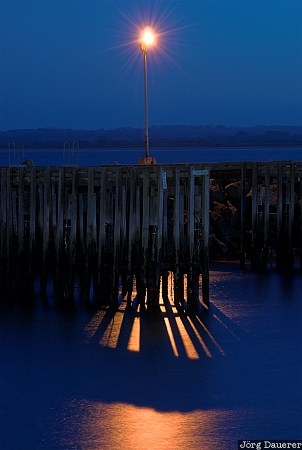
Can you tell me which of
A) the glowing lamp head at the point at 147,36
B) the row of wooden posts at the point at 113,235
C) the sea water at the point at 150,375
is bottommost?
the sea water at the point at 150,375

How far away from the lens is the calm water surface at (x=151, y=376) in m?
12.0

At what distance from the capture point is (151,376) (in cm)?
1449

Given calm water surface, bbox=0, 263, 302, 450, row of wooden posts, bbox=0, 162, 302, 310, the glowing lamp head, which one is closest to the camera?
calm water surface, bbox=0, 263, 302, 450

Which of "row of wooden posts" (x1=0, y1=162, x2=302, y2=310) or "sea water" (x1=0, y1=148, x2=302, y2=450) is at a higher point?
"row of wooden posts" (x1=0, y1=162, x2=302, y2=310)

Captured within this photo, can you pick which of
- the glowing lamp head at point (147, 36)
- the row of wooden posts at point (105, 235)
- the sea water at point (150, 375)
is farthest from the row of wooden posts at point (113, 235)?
the glowing lamp head at point (147, 36)

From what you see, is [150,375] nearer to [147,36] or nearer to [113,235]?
[113,235]

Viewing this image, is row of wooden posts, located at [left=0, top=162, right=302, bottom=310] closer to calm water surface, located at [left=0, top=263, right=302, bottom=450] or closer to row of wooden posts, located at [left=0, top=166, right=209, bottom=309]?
row of wooden posts, located at [left=0, top=166, right=209, bottom=309]

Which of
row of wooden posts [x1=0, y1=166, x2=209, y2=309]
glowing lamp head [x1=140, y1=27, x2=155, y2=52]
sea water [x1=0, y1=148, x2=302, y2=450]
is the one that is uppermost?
glowing lamp head [x1=140, y1=27, x2=155, y2=52]

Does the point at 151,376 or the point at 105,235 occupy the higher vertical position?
the point at 105,235

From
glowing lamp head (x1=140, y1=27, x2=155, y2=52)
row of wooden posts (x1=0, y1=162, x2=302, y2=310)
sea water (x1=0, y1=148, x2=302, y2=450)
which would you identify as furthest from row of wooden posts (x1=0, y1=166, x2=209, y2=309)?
glowing lamp head (x1=140, y1=27, x2=155, y2=52)

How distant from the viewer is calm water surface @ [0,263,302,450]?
39.4ft

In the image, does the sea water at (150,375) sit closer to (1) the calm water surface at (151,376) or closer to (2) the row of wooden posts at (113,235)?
(1) the calm water surface at (151,376)

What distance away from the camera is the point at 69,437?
11.9 meters

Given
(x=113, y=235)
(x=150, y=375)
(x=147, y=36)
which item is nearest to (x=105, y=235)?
(x=113, y=235)
